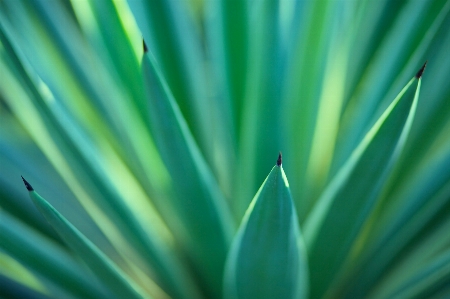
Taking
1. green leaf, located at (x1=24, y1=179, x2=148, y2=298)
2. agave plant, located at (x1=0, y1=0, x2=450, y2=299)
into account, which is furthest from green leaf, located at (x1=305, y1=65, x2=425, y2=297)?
green leaf, located at (x1=24, y1=179, x2=148, y2=298)

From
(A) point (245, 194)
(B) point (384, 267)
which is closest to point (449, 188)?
(B) point (384, 267)

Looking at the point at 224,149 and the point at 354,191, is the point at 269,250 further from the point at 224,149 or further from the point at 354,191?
the point at 224,149

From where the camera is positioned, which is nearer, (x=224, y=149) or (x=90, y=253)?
(x=90, y=253)

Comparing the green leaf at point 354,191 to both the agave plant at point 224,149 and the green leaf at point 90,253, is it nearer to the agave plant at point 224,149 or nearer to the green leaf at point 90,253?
the agave plant at point 224,149

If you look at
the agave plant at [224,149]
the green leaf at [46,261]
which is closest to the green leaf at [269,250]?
the agave plant at [224,149]

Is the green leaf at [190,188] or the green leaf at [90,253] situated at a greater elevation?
the green leaf at [190,188]

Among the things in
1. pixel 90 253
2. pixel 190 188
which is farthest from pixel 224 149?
pixel 90 253
